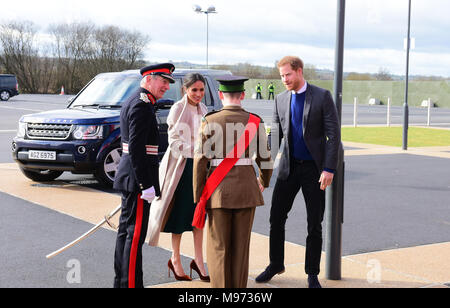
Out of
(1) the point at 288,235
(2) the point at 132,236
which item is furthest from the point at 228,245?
(1) the point at 288,235

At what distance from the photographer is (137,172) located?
4680 millimetres

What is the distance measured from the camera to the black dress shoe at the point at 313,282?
516 centimetres

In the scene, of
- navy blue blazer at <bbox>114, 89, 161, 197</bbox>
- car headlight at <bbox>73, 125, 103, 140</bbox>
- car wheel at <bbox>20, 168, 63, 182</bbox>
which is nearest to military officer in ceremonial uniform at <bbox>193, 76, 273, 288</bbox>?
navy blue blazer at <bbox>114, 89, 161, 197</bbox>

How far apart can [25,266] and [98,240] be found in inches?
43.9

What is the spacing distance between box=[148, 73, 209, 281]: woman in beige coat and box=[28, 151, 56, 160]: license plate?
4.56m

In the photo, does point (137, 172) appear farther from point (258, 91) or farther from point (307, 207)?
point (258, 91)

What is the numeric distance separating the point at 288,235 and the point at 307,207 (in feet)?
6.34

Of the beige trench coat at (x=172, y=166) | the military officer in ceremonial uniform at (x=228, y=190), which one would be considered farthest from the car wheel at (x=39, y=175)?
the military officer in ceremonial uniform at (x=228, y=190)

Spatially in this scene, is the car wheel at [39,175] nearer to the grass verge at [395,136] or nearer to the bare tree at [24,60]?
the grass verge at [395,136]

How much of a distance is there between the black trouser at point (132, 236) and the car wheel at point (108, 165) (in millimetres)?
5035

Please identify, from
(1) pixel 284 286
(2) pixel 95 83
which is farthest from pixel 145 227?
(2) pixel 95 83

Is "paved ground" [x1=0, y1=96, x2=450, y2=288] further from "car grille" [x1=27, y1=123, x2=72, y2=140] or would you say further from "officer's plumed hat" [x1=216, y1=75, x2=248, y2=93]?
"officer's plumed hat" [x1=216, y1=75, x2=248, y2=93]
